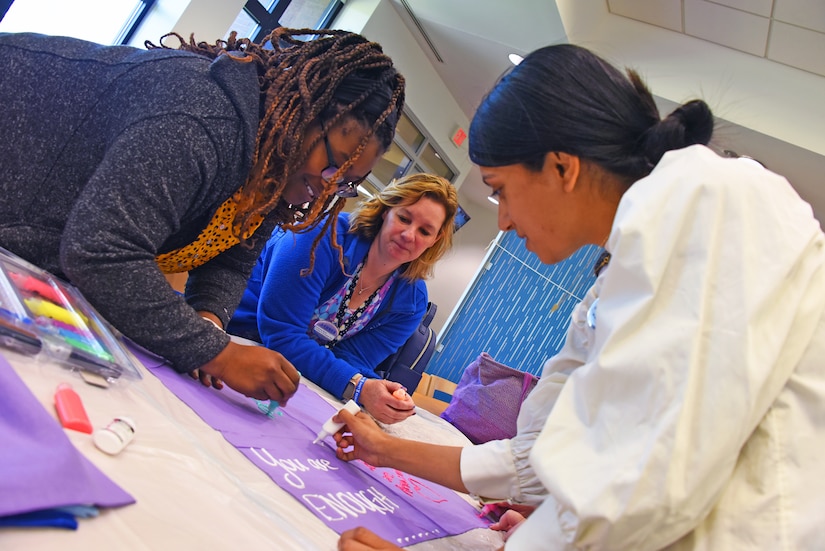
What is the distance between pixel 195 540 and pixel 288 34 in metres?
1.05

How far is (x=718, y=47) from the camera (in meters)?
3.95

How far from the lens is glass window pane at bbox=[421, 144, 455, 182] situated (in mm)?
5934

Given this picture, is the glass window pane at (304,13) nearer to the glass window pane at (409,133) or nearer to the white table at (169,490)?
the glass window pane at (409,133)

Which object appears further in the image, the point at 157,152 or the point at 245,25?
the point at 245,25

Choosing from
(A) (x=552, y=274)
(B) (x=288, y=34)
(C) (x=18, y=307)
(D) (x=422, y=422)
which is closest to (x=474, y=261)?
(A) (x=552, y=274)

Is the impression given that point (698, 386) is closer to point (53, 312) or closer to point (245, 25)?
point (53, 312)

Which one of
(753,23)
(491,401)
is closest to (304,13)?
(753,23)

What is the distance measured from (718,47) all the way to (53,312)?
4.33 m

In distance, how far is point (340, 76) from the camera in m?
1.17

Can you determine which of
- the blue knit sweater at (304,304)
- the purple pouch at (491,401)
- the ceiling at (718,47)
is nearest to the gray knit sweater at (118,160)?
the blue knit sweater at (304,304)

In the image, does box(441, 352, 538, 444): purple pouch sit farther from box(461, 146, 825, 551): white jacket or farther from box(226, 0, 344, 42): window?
box(226, 0, 344, 42): window

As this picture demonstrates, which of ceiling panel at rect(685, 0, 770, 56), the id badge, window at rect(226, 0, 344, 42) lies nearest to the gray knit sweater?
the id badge

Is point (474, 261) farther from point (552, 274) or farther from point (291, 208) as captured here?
point (291, 208)

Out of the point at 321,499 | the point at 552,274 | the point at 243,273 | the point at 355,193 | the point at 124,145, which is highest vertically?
the point at 552,274
